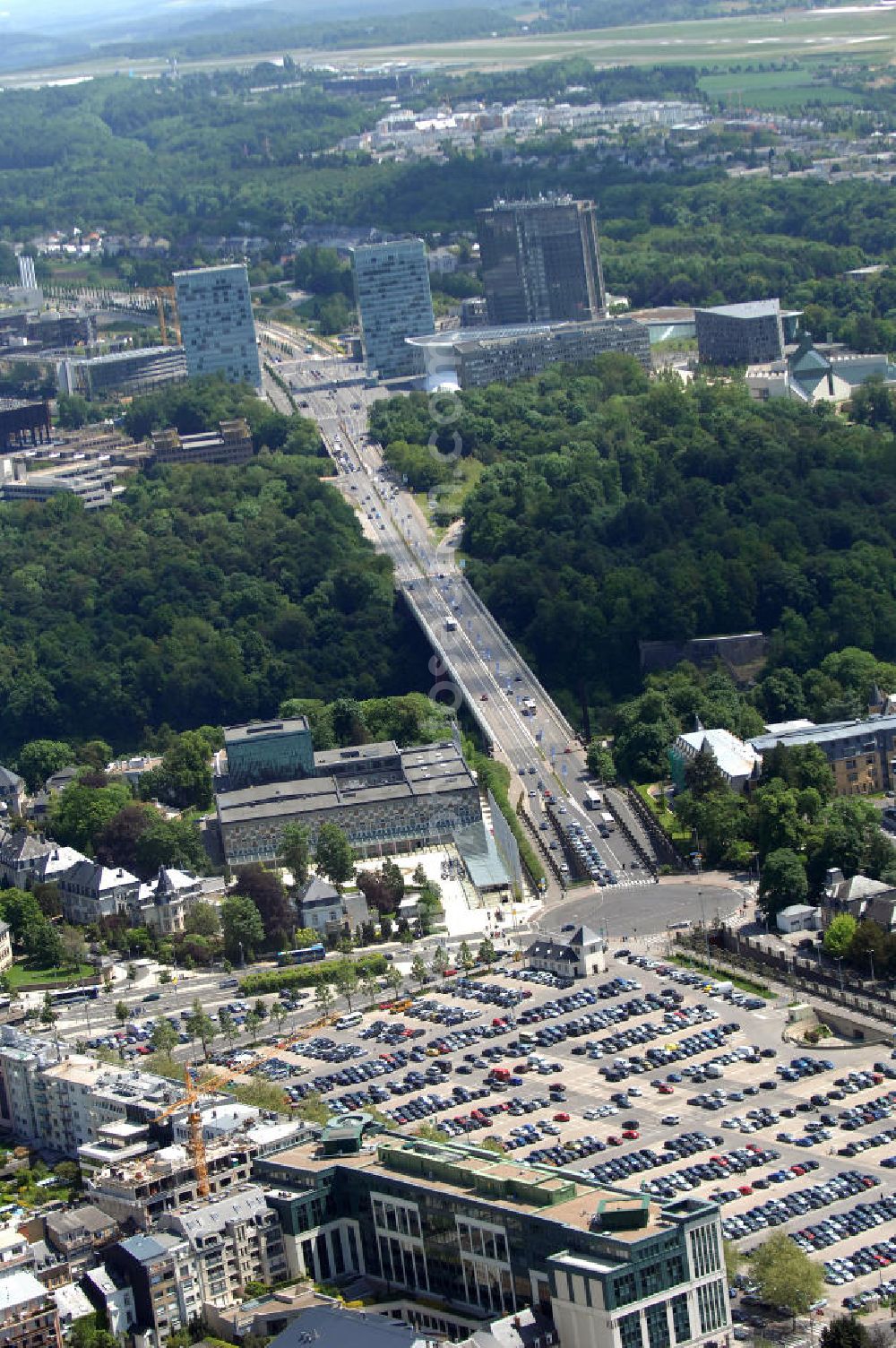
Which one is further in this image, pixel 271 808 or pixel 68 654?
pixel 68 654

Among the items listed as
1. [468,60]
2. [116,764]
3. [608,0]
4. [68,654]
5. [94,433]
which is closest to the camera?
[116,764]

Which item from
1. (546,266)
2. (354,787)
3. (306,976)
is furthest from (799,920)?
(546,266)

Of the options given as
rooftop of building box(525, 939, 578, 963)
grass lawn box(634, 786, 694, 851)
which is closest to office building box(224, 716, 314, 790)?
grass lawn box(634, 786, 694, 851)

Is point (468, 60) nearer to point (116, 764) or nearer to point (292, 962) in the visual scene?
point (116, 764)

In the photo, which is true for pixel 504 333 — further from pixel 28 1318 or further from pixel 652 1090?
pixel 28 1318

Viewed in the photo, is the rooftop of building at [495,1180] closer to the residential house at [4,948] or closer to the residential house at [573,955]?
the residential house at [573,955]

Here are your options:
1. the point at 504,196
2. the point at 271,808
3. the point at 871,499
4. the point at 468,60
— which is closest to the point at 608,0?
the point at 468,60
